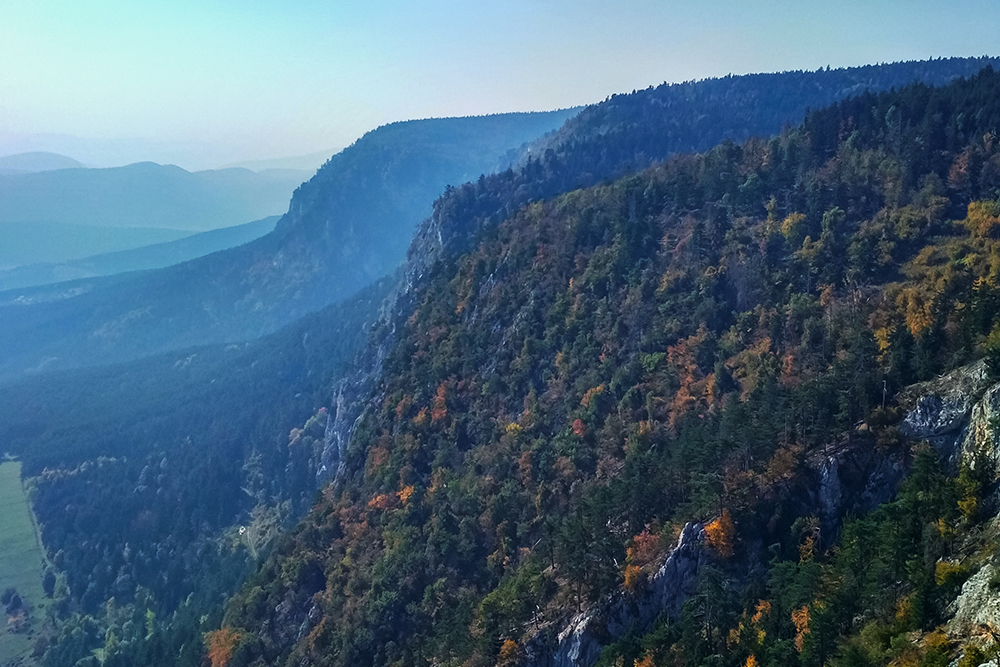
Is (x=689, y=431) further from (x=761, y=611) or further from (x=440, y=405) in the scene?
(x=440, y=405)

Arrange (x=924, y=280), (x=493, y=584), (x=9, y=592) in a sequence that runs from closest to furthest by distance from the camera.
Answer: (x=924, y=280) < (x=493, y=584) < (x=9, y=592)

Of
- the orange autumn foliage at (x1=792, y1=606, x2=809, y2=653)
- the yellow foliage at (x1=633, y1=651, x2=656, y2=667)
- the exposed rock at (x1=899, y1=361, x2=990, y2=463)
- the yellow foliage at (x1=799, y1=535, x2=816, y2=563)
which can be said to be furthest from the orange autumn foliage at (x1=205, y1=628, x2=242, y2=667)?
the exposed rock at (x1=899, y1=361, x2=990, y2=463)

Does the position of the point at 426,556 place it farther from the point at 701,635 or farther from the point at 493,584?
the point at 701,635

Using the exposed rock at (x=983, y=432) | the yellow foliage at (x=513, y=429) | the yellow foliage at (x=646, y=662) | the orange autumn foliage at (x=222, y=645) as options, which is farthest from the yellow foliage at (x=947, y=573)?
the orange autumn foliage at (x=222, y=645)

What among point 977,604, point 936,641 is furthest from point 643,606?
point 977,604

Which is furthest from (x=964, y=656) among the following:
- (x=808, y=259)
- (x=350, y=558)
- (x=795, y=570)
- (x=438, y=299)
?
(x=438, y=299)

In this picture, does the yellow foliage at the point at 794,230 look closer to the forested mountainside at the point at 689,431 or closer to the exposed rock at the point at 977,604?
the forested mountainside at the point at 689,431
